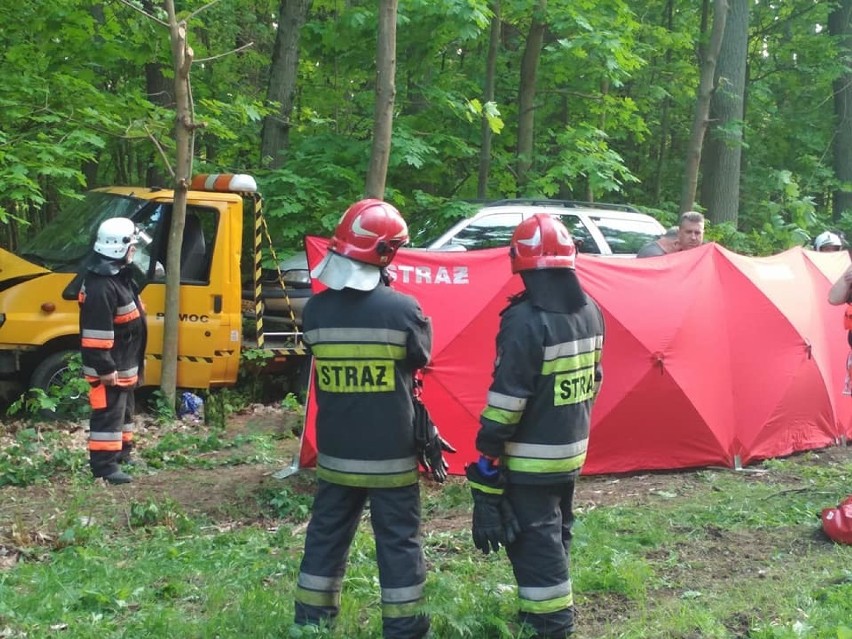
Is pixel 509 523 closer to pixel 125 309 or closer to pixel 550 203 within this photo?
pixel 125 309

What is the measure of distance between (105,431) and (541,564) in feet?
13.7

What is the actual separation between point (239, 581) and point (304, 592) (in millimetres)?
914

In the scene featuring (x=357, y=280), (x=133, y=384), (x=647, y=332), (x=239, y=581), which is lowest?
(x=239, y=581)

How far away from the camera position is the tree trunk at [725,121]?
1583 centimetres

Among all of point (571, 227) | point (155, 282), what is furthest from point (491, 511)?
point (571, 227)

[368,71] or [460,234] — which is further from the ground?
[368,71]

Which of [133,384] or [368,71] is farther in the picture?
[368,71]

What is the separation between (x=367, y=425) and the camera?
Answer: 4008 mm

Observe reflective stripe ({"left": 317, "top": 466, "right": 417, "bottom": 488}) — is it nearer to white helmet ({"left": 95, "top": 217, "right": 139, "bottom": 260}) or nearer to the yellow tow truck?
white helmet ({"left": 95, "top": 217, "right": 139, "bottom": 260})

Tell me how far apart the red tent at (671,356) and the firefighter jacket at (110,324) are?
148 cm

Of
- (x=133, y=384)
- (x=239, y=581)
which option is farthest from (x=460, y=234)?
(x=239, y=581)

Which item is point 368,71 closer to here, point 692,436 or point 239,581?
point 692,436

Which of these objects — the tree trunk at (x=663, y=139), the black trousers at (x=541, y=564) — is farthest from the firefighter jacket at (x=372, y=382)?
the tree trunk at (x=663, y=139)

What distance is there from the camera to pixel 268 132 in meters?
12.6
